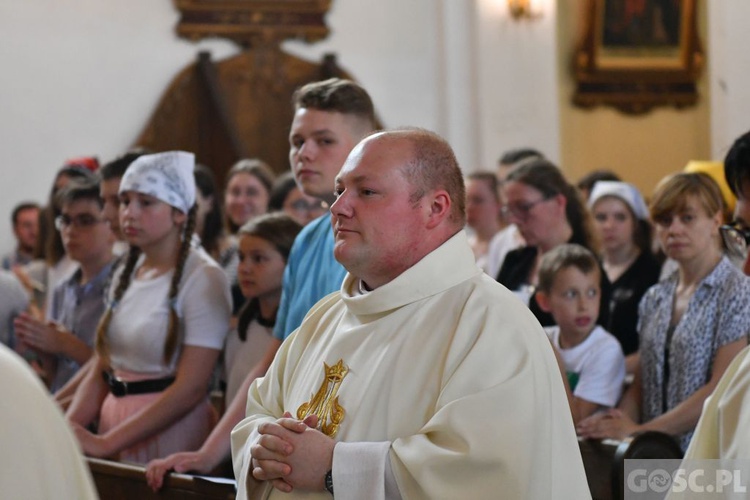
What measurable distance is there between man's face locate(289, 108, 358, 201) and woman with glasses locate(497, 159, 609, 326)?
1.75 metres

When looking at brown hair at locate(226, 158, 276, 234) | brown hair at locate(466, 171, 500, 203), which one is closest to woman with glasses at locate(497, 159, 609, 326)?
brown hair at locate(466, 171, 500, 203)

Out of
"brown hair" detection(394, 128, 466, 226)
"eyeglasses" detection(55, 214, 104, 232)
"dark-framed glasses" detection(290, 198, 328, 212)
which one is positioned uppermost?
"brown hair" detection(394, 128, 466, 226)

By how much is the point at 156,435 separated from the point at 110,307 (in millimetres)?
572

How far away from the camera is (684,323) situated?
461cm

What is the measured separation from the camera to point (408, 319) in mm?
3041

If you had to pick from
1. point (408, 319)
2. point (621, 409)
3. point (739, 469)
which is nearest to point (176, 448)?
point (621, 409)

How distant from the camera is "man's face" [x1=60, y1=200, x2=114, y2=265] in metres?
5.93

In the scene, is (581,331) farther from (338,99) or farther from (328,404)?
(328,404)

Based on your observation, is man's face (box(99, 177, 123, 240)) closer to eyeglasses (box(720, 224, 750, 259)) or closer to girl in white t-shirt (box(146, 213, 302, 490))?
girl in white t-shirt (box(146, 213, 302, 490))

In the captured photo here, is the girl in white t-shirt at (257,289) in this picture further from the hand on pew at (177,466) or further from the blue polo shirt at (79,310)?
the blue polo shirt at (79,310)

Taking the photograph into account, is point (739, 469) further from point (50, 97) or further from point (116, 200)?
point (50, 97)

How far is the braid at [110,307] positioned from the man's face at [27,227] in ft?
18.4

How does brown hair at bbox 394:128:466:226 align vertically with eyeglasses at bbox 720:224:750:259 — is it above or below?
above

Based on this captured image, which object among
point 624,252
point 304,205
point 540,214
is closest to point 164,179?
point 304,205
